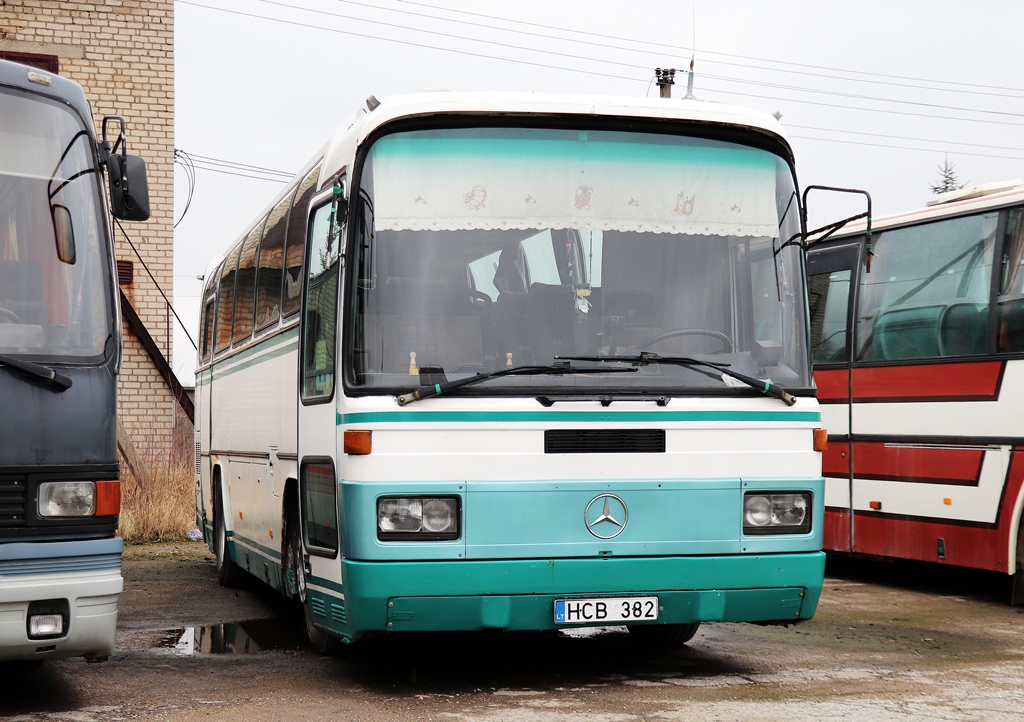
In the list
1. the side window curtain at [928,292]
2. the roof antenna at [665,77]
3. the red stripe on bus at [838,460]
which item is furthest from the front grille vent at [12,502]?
the roof antenna at [665,77]

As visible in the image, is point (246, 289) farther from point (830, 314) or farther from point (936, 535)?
point (936, 535)

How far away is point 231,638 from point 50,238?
380 centimetres

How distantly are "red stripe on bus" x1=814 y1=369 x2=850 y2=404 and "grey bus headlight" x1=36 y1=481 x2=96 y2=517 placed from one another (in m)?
7.57

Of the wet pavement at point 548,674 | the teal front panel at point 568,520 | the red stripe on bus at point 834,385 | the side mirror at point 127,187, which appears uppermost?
the side mirror at point 127,187

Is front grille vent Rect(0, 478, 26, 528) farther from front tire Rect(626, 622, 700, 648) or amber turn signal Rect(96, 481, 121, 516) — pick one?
front tire Rect(626, 622, 700, 648)

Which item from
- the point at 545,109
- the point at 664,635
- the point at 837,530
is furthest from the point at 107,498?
the point at 837,530

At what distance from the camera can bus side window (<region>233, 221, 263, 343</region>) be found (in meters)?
10.8

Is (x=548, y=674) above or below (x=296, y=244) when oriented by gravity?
below

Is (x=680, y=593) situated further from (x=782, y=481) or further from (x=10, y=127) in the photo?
(x=10, y=127)

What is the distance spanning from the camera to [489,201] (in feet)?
23.5

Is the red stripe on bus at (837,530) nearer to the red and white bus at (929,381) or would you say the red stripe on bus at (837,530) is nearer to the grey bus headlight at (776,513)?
the red and white bus at (929,381)

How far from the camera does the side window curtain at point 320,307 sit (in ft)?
24.1

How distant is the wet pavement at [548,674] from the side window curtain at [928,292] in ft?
7.15

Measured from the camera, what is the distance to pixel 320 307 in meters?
7.73
